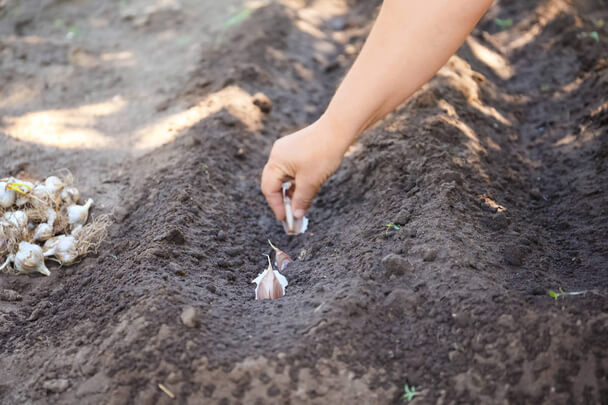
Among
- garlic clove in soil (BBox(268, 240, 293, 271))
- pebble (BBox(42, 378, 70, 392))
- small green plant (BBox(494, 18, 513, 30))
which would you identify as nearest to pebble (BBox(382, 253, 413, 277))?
garlic clove in soil (BBox(268, 240, 293, 271))

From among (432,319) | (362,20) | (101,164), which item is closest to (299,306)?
(432,319)

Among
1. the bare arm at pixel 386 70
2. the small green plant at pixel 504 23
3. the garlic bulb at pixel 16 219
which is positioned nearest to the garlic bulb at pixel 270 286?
the bare arm at pixel 386 70

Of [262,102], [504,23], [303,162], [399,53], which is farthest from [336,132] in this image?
[504,23]

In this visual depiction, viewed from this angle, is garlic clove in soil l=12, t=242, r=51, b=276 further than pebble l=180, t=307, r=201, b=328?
Yes

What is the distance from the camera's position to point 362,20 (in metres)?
5.25

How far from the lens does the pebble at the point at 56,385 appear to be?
1734 mm

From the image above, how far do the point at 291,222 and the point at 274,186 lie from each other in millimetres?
305

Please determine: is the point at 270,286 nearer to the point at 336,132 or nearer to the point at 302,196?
the point at 302,196

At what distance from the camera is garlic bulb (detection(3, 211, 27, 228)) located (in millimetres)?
2375

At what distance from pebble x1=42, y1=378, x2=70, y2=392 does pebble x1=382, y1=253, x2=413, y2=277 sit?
45.3 inches

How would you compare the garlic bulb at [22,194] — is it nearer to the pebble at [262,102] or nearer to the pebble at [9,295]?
the pebble at [9,295]

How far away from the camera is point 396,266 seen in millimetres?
1962

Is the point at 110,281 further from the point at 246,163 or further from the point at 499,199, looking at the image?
the point at 499,199

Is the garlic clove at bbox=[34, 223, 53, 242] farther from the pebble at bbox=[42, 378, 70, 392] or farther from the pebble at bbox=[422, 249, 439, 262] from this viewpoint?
the pebble at bbox=[422, 249, 439, 262]
